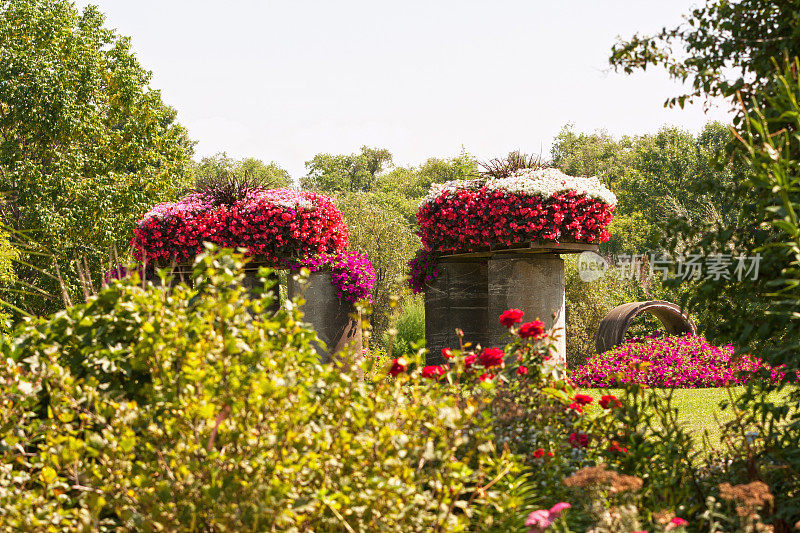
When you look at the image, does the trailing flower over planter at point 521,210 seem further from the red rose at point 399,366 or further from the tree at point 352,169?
the tree at point 352,169

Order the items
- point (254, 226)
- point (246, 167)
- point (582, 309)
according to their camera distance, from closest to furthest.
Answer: point (254, 226) < point (582, 309) < point (246, 167)

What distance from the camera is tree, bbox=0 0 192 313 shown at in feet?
50.8

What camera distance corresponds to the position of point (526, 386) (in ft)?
11.9

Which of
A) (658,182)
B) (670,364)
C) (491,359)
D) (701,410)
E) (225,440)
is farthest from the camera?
(658,182)

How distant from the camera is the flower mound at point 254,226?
27.0ft

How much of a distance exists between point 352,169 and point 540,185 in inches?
1721

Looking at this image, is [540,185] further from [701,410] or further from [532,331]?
[532,331]

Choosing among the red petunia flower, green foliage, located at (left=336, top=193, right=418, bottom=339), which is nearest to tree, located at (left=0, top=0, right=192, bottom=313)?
green foliage, located at (left=336, top=193, right=418, bottom=339)

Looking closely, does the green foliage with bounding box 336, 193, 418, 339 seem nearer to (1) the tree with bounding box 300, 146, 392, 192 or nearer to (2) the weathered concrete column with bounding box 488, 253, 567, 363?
(2) the weathered concrete column with bounding box 488, 253, 567, 363

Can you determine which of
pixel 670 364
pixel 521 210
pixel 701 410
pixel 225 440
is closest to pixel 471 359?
pixel 225 440

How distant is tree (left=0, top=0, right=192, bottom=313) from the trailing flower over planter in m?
10.1

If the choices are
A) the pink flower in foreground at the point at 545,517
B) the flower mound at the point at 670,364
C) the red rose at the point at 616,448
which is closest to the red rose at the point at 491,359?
the red rose at the point at 616,448

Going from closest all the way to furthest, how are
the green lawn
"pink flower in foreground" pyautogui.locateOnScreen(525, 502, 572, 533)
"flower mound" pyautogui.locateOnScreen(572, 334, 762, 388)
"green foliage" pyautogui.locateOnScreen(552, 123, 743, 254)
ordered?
"pink flower in foreground" pyautogui.locateOnScreen(525, 502, 572, 533) → the green lawn → "flower mound" pyautogui.locateOnScreen(572, 334, 762, 388) → "green foliage" pyautogui.locateOnScreen(552, 123, 743, 254)

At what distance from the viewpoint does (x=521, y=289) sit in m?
7.77
